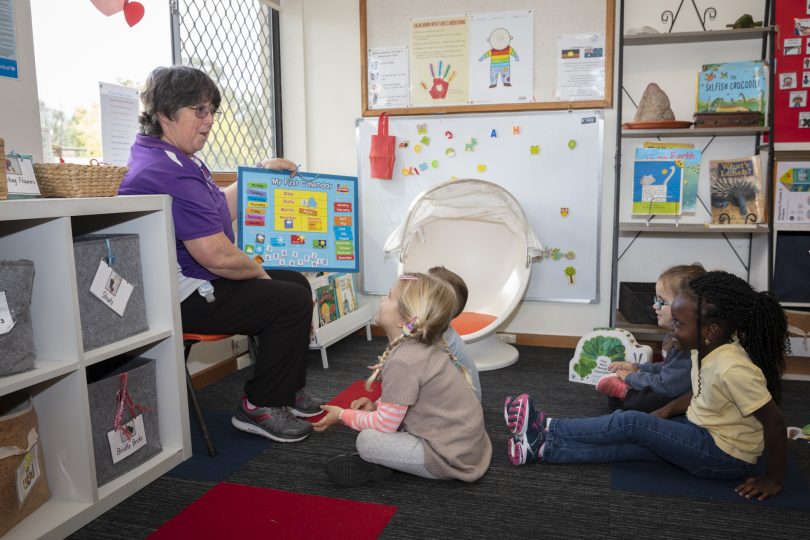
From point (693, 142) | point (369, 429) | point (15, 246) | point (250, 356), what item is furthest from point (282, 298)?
point (693, 142)

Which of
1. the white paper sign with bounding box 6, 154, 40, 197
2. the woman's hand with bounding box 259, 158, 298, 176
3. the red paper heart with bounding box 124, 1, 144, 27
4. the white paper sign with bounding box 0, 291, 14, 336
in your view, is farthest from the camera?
the woman's hand with bounding box 259, 158, 298, 176

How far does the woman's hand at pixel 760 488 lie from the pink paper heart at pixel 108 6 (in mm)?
2870

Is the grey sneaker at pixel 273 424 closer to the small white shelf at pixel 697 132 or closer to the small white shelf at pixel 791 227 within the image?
the small white shelf at pixel 697 132

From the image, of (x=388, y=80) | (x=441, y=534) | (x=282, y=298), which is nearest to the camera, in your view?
(x=441, y=534)

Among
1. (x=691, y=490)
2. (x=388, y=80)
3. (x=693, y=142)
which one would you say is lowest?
(x=691, y=490)

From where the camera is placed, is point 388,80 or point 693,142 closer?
point 693,142

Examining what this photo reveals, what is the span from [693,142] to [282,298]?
96.6 inches

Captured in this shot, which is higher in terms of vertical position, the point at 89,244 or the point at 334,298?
the point at 89,244

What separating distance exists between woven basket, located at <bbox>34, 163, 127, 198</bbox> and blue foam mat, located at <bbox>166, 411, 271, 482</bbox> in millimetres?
945

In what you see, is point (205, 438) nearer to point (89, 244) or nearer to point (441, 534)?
point (89, 244)

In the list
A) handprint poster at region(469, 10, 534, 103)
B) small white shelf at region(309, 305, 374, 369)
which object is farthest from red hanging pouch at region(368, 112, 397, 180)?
small white shelf at region(309, 305, 374, 369)

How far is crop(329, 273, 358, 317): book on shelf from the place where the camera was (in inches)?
143

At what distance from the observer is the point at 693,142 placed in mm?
3469

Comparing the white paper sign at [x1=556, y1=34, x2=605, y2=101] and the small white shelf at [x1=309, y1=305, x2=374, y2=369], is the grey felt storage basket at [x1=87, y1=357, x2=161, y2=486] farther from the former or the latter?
the white paper sign at [x1=556, y1=34, x2=605, y2=101]
